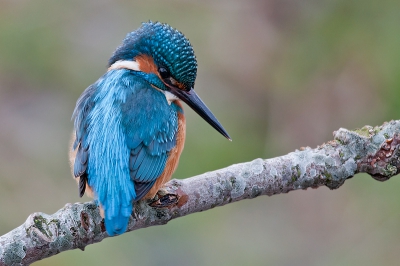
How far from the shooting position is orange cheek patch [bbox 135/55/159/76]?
2684 millimetres

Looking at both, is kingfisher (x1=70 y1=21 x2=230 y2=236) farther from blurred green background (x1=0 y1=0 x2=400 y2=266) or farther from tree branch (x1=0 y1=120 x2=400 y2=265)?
blurred green background (x1=0 y1=0 x2=400 y2=266)

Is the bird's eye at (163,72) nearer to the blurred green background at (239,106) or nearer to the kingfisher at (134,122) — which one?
the kingfisher at (134,122)

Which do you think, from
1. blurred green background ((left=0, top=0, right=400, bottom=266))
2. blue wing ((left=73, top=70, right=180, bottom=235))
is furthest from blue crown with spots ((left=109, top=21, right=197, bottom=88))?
blurred green background ((left=0, top=0, right=400, bottom=266))

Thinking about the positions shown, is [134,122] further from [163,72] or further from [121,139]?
[163,72]

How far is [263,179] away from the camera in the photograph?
2.38m

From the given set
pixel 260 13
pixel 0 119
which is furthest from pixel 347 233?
pixel 0 119

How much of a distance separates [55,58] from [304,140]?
2.07 m

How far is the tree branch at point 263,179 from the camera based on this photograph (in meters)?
2.17

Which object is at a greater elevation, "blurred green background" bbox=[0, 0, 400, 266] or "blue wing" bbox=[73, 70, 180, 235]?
"blurred green background" bbox=[0, 0, 400, 266]

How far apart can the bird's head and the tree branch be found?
476 mm

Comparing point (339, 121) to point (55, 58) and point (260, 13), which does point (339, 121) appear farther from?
point (55, 58)

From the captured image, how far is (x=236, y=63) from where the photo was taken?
475cm

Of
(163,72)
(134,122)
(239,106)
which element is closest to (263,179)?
(134,122)

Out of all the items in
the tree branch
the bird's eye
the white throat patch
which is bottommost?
the tree branch
